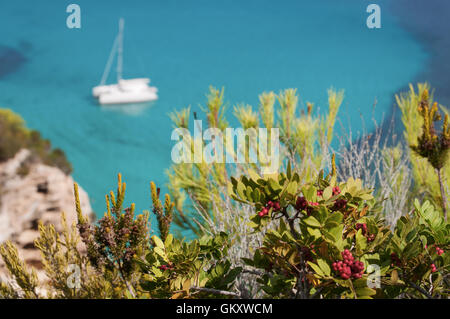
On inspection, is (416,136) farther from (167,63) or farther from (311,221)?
(167,63)

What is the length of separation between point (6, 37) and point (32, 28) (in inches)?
31.1

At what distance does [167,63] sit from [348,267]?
1199 centimetres

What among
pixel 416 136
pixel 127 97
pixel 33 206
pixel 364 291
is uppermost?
pixel 127 97

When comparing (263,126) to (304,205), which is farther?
(263,126)

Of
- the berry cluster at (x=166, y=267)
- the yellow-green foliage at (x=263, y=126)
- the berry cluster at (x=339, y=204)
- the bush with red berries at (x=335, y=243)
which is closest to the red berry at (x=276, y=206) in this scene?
the bush with red berries at (x=335, y=243)

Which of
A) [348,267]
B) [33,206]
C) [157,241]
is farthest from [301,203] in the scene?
[33,206]

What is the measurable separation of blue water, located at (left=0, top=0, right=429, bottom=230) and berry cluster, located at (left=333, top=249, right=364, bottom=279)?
987cm

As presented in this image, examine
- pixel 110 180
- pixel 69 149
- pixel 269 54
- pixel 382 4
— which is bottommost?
pixel 110 180

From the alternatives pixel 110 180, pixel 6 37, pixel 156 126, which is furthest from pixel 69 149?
pixel 6 37

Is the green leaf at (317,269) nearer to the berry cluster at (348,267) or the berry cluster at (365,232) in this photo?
the berry cluster at (348,267)

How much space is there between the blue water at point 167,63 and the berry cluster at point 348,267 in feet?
32.4

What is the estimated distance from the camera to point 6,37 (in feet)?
40.3

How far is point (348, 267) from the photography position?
22.8 inches
